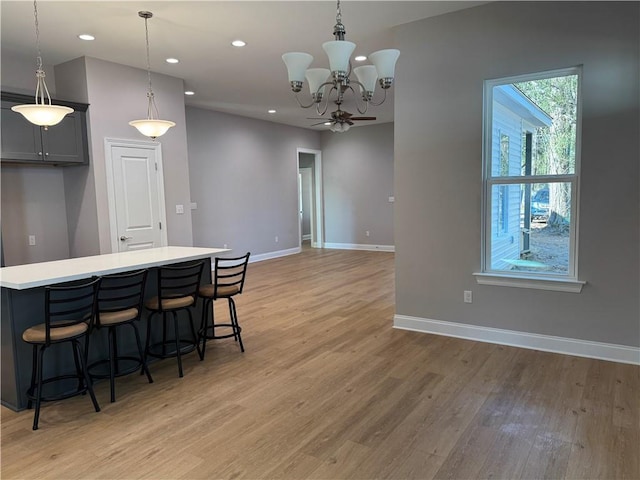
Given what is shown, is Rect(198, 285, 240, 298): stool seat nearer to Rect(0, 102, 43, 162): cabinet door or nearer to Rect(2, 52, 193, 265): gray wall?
Rect(2, 52, 193, 265): gray wall

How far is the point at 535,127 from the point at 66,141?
4.73 m

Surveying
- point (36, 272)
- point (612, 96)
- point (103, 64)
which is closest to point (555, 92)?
point (612, 96)

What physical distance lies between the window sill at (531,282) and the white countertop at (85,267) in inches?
96.1

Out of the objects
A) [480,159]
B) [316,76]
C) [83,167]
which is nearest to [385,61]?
[316,76]

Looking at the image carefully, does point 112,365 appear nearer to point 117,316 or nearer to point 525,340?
point 117,316

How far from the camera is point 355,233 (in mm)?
10414

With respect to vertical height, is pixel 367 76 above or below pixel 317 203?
above

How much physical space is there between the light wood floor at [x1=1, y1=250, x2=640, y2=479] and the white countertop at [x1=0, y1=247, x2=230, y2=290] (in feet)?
2.91

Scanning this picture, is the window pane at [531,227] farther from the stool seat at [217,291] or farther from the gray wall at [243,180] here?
the gray wall at [243,180]

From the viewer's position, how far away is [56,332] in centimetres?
263

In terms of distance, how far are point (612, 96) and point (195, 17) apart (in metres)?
3.49

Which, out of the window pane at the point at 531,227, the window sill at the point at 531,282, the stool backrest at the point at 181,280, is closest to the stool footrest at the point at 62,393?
the stool backrest at the point at 181,280

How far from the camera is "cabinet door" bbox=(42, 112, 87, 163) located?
4508 millimetres

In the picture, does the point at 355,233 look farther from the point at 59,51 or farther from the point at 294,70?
the point at 294,70
